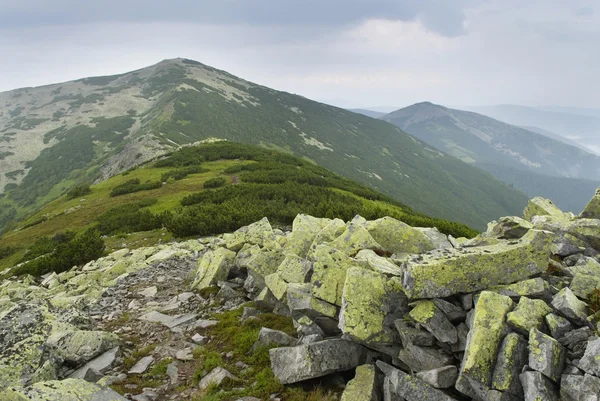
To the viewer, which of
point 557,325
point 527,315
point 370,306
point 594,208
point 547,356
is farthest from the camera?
point 594,208

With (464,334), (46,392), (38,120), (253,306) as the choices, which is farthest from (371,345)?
(38,120)

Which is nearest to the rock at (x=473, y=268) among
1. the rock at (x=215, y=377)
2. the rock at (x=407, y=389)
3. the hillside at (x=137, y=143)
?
the rock at (x=407, y=389)

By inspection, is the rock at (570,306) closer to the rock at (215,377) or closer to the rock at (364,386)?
the rock at (364,386)

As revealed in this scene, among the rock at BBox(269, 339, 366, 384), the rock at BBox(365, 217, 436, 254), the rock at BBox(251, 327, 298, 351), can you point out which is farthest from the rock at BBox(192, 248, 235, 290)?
the rock at BBox(269, 339, 366, 384)

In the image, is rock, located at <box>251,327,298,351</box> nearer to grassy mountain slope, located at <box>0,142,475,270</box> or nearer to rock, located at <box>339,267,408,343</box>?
rock, located at <box>339,267,408,343</box>

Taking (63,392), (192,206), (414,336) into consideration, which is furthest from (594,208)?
(192,206)

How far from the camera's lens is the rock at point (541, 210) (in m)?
15.5

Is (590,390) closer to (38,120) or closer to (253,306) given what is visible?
(253,306)

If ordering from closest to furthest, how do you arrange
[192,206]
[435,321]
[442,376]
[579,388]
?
[579,388] → [442,376] → [435,321] → [192,206]

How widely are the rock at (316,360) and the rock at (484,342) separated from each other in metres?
3.02

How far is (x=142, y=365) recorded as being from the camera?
10.5m

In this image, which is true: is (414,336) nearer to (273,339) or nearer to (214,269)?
(273,339)

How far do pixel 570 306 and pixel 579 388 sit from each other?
1.69 m

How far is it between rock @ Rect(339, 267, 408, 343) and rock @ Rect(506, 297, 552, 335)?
2.57 metres
